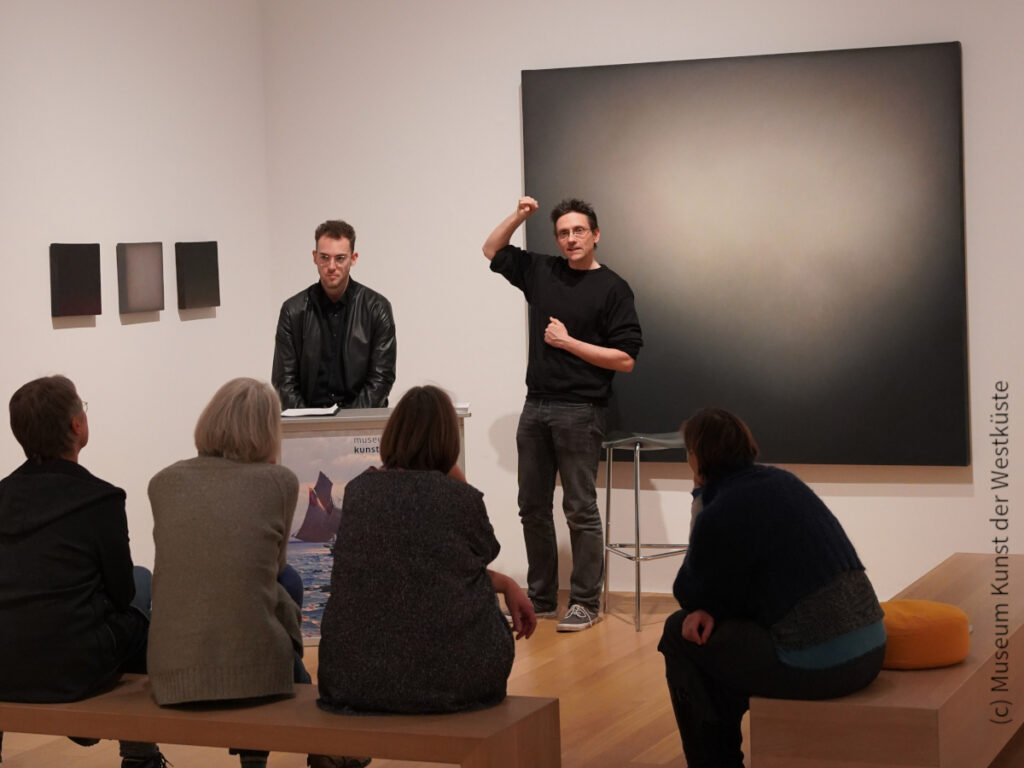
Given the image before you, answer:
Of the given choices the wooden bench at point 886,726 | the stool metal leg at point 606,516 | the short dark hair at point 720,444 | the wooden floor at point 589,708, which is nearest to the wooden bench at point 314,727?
the wooden bench at point 886,726

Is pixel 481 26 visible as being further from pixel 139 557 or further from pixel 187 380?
pixel 139 557

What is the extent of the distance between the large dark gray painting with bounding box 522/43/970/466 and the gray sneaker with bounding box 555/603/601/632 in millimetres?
997

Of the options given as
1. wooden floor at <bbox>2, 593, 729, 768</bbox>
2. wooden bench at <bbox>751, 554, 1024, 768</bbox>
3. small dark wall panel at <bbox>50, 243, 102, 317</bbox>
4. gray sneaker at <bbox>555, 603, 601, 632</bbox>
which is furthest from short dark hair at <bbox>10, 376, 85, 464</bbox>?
gray sneaker at <bbox>555, 603, 601, 632</bbox>

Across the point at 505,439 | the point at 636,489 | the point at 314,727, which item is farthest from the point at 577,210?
the point at 314,727

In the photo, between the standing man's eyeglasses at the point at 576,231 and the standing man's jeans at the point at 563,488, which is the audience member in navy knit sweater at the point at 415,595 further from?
the standing man's eyeglasses at the point at 576,231

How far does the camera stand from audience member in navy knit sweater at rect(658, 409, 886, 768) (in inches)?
133

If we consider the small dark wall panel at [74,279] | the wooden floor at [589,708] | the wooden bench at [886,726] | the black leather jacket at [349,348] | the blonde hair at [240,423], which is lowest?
the wooden floor at [589,708]

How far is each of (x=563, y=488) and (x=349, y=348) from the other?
119 centimetres

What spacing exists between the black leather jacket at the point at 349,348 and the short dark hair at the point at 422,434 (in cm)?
245

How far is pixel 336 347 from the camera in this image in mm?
5734

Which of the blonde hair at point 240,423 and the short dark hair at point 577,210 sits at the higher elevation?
the short dark hair at point 577,210

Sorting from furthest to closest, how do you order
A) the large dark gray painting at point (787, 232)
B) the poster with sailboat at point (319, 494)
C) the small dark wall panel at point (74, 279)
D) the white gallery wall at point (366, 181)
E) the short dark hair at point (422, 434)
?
the large dark gray painting at point (787, 232) < the white gallery wall at point (366, 181) < the small dark wall panel at point (74, 279) < the poster with sailboat at point (319, 494) < the short dark hair at point (422, 434)

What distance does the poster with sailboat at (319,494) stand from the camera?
5.36 meters

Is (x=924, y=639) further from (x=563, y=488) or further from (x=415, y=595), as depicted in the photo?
(x=563, y=488)
